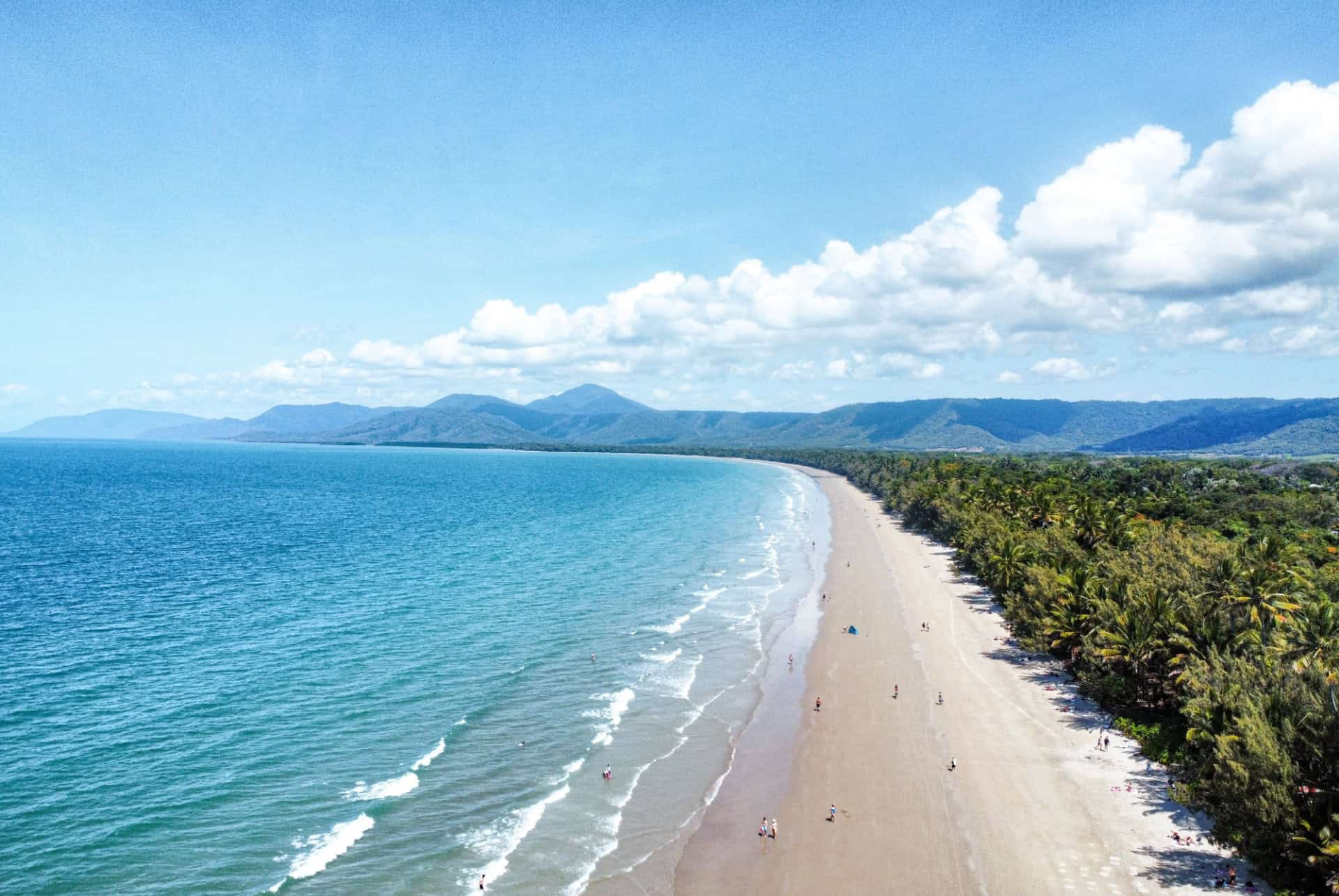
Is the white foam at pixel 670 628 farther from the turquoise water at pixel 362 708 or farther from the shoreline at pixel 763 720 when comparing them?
the shoreline at pixel 763 720

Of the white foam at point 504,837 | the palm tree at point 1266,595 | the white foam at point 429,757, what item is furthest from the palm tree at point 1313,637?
the white foam at point 429,757

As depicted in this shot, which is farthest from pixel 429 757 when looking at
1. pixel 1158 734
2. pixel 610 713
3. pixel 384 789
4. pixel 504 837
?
pixel 1158 734

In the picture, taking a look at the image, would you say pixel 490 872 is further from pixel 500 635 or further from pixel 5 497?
pixel 5 497

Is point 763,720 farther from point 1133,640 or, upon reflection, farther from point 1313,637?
point 1313,637

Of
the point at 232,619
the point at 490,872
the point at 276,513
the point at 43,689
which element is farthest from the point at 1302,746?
the point at 276,513

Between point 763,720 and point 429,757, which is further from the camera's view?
point 763,720

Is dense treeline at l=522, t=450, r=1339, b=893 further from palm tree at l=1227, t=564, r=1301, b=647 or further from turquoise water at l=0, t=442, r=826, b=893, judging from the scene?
turquoise water at l=0, t=442, r=826, b=893

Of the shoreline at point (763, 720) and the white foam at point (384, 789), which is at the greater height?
the white foam at point (384, 789)
